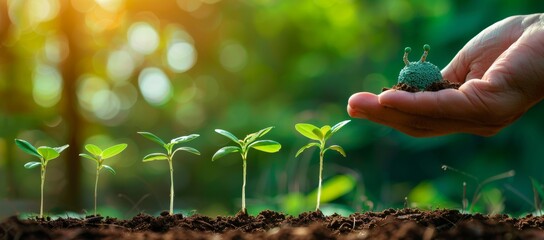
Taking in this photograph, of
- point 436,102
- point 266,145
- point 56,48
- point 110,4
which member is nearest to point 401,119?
point 436,102

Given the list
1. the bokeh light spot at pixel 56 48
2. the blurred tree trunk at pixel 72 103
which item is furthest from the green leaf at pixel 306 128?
the bokeh light spot at pixel 56 48

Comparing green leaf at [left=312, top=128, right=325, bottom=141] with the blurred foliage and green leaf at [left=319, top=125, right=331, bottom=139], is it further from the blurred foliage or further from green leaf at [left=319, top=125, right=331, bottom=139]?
the blurred foliage

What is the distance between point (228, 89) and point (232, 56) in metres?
1.28

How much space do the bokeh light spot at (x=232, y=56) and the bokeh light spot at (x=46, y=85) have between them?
9.97 feet

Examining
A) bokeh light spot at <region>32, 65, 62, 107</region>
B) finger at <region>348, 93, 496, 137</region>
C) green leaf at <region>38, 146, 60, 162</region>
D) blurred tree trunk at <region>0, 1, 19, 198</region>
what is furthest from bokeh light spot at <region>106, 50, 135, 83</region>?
green leaf at <region>38, 146, 60, 162</region>

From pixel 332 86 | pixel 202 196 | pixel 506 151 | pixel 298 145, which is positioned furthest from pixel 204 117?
pixel 506 151

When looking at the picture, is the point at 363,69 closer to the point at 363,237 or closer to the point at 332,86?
the point at 332,86

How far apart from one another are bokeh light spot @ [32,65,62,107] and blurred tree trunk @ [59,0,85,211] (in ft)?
6.05

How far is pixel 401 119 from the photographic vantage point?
6.63ft

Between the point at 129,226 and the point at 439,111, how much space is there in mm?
1086

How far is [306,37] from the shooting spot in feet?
30.2

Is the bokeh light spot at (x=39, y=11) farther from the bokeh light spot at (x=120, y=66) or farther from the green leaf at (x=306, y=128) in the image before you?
the green leaf at (x=306, y=128)

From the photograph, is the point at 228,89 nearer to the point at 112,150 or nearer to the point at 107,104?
the point at 107,104

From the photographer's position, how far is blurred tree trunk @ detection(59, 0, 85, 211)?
6105 mm
